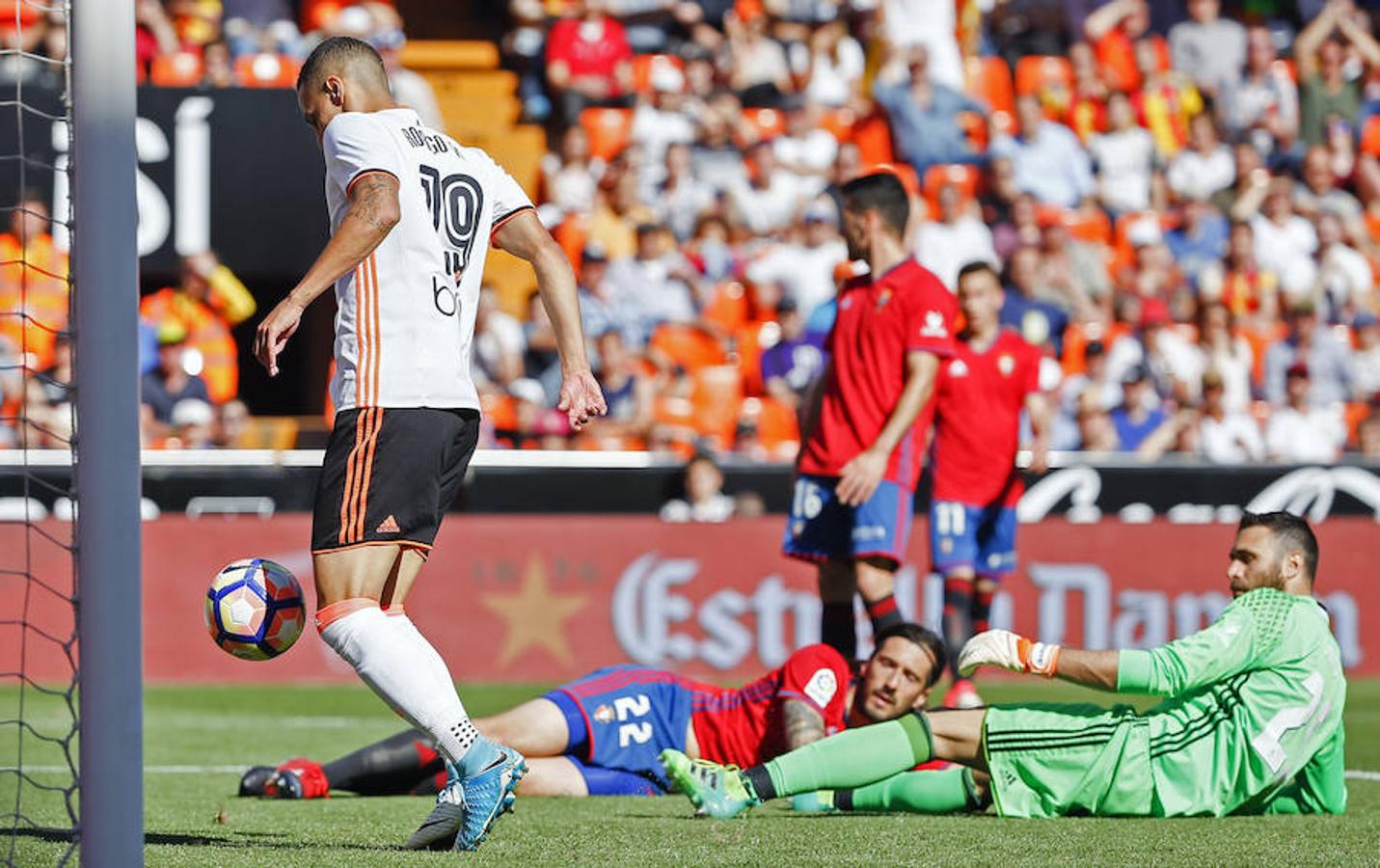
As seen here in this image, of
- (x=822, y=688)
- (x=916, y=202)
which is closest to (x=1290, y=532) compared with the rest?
(x=822, y=688)

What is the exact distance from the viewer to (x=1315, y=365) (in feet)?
52.0

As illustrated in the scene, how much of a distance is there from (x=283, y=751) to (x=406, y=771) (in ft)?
7.04

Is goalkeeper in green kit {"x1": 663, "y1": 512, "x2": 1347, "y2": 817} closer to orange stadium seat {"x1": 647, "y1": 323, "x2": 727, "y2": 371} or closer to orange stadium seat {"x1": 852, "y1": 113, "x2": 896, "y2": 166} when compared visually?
orange stadium seat {"x1": 647, "y1": 323, "x2": 727, "y2": 371}

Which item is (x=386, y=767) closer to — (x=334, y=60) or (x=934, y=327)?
(x=334, y=60)

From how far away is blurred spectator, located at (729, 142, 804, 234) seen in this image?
53.5 ft

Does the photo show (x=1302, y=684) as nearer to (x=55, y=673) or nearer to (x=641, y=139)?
(x=55, y=673)

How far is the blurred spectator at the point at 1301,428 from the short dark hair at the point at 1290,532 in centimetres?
906

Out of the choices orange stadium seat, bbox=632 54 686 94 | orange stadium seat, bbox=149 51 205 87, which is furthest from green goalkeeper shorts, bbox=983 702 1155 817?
orange stadium seat, bbox=632 54 686 94

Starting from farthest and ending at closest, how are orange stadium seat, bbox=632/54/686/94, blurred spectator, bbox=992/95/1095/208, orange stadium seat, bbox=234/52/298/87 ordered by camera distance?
orange stadium seat, bbox=632/54/686/94 < blurred spectator, bbox=992/95/1095/208 < orange stadium seat, bbox=234/52/298/87

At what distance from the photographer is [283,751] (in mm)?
8758

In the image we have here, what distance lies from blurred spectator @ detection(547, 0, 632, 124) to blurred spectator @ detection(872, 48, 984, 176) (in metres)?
2.11

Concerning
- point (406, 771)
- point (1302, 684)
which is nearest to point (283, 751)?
point (406, 771)

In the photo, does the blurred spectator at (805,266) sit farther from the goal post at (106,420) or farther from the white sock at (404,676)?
the goal post at (106,420)

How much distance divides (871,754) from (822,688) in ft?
2.57
